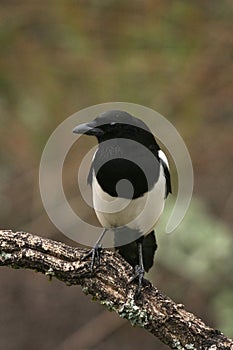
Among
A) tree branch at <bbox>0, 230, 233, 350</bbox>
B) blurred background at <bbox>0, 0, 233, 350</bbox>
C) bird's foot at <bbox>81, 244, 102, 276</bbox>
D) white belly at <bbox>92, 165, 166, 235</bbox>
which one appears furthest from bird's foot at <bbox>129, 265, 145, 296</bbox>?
blurred background at <bbox>0, 0, 233, 350</bbox>

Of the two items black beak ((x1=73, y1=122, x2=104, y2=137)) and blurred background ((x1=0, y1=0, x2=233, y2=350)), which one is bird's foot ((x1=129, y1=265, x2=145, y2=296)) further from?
blurred background ((x1=0, y1=0, x2=233, y2=350))

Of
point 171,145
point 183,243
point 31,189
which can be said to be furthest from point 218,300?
point 31,189

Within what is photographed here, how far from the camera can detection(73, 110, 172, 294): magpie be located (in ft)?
10.5

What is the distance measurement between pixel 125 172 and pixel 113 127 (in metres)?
0.17

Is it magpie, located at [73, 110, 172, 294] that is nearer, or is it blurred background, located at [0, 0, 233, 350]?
magpie, located at [73, 110, 172, 294]

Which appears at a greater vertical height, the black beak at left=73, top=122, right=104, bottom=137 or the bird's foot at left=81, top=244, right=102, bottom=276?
the black beak at left=73, top=122, right=104, bottom=137

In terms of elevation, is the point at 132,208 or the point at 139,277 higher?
the point at 132,208

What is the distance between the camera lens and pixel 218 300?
174 inches

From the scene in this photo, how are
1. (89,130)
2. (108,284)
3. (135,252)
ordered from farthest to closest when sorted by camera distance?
(135,252) → (89,130) → (108,284)

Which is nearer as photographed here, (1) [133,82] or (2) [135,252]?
(2) [135,252]

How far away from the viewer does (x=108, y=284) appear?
2822mm

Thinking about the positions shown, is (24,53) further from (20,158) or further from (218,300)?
(218,300)

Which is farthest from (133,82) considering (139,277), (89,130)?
(139,277)

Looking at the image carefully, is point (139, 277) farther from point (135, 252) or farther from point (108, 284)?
point (135, 252)
